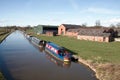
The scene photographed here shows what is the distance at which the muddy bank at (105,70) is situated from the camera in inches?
816

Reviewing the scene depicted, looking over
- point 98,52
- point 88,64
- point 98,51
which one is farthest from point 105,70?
point 98,51

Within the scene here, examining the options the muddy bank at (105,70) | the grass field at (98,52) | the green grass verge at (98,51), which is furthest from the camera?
the grass field at (98,52)

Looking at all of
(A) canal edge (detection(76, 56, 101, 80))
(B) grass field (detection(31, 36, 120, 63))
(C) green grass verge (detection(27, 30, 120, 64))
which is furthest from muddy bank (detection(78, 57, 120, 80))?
(B) grass field (detection(31, 36, 120, 63))

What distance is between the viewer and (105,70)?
2300cm

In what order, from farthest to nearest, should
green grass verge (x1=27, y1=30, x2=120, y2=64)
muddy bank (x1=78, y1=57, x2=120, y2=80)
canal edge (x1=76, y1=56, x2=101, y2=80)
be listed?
green grass verge (x1=27, y1=30, x2=120, y2=64), canal edge (x1=76, y1=56, x2=101, y2=80), muddy bank (x1=78, y1=57, x2=120, y2=80)

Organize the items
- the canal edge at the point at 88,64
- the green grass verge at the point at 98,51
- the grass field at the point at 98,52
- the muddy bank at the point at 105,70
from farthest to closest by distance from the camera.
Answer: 1. the grass field at the point at 98,52
2. the green grass verge at the point at 98,51
3. the canal edge at the point at 88,64
4. the muddy bank at the point at 105,70

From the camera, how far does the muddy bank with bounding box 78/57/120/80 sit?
20.7 m

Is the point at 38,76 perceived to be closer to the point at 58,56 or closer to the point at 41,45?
the point at 58,56

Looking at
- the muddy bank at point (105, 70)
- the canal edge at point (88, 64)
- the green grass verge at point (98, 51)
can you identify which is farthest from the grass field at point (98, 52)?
the muddy bank at point (105, 70)

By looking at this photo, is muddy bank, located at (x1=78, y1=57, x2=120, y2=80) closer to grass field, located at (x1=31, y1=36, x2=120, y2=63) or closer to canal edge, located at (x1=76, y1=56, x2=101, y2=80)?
canal edge, located at (x1=76, y1=56, x2=101, y2=80)

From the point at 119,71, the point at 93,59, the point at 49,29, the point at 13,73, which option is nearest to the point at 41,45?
the point at 93,59

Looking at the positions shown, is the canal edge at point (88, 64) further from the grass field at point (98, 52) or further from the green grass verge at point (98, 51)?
the grass field at point (98, 52)

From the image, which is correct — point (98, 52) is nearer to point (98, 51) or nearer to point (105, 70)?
point (98, 51)

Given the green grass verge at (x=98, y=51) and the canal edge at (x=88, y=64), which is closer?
the canal edge at (x=88, y=64)
